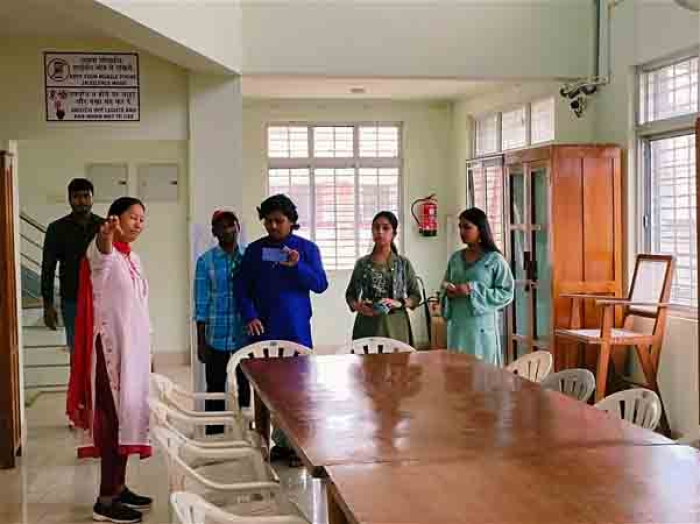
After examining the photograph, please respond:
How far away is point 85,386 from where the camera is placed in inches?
165

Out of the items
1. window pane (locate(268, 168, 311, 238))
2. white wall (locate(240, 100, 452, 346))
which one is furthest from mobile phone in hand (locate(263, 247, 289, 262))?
window pane (locate(268, 168, 311, 238))

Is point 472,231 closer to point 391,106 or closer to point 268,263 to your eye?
point 268,263

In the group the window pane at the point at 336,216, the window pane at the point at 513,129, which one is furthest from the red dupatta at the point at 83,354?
the window pane at the point at 336,216

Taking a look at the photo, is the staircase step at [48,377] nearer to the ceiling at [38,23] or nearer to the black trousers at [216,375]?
the black trousers at [216,375]

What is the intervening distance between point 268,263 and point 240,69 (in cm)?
170

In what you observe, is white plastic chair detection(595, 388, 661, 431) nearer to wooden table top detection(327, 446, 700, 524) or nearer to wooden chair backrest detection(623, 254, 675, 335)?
wooden table top detection(327, 446, 700, 524)

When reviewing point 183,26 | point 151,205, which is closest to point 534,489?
point 183,26

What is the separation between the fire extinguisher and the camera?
9.76m

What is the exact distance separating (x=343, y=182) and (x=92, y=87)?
4.34m

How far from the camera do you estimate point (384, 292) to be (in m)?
5.25

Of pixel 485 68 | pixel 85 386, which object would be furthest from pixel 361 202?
pixel 85 386

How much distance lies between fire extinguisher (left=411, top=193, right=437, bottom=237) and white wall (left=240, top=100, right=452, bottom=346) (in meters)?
0.07

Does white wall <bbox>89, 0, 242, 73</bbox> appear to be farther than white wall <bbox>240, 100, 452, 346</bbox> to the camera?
No

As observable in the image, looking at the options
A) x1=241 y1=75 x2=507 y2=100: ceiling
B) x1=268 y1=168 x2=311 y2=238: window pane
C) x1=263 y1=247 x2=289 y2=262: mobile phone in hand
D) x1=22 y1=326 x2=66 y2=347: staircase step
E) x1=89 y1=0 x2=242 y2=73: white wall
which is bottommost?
x1=22 y1=326 x2=66 y2=347: staircase step
